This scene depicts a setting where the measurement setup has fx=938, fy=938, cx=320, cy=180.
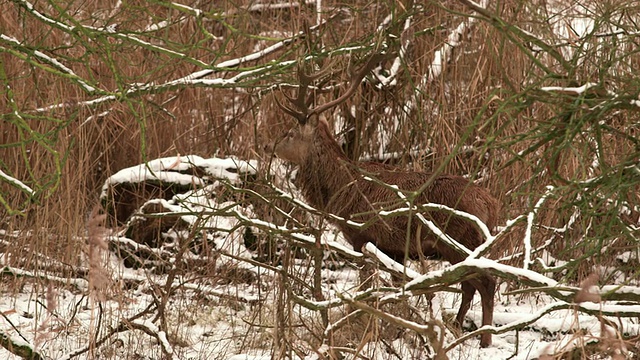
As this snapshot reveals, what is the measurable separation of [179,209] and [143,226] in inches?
31.6

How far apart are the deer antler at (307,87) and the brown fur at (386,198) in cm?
11

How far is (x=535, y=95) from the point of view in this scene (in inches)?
142

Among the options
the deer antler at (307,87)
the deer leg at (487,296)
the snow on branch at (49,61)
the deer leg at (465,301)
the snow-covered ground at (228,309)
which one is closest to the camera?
the snow on branch at (49,61)

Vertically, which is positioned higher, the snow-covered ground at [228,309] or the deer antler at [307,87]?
the deer antler at [307,87]

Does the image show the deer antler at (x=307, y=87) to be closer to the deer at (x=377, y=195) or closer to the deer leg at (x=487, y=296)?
the deer at (x=377, y=195)

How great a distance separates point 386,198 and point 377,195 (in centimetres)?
9

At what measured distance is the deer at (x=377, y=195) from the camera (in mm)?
6043

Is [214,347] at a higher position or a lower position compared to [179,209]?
lower

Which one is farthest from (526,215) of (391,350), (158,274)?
(158,274)

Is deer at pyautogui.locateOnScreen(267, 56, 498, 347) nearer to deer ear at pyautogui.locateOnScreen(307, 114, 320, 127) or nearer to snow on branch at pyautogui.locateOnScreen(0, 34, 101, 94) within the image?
deer ear at pyautogui.locateOnScreen(307, 114, 320, 127)

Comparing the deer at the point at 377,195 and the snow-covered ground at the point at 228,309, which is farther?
the deer at the point at 377,195

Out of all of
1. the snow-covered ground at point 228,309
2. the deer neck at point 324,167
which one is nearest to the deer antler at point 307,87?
the deer neck at point 324,167

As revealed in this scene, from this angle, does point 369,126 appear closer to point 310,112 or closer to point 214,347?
point 310,112

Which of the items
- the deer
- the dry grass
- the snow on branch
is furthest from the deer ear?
the snow on branch
